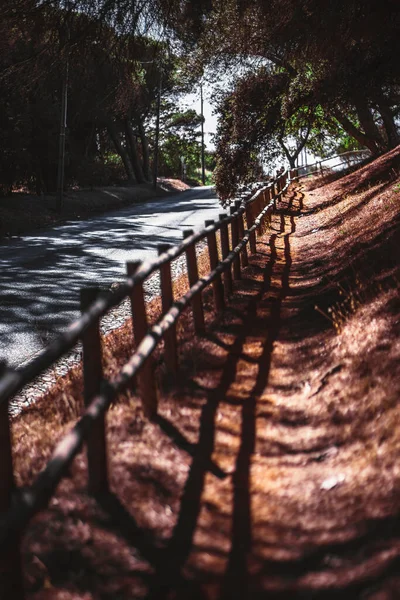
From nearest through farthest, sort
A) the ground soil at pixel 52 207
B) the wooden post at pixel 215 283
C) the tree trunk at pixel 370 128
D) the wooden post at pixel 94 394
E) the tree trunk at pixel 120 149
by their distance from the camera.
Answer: the wooden post at pixel 94 394 → the wooden post at pixel 215 283 → the ground soil at pixel 52 207 → the tree trunk at pixel 370 128 → the tree trunk at pixel 120 149

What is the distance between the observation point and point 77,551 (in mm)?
3236

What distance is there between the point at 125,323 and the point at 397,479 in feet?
19.5

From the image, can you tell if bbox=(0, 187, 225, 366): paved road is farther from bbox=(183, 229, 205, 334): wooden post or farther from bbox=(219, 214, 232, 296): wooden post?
bbox=(219, 214, 232, 296): wooden post

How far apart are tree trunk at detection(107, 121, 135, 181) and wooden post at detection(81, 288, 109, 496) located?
4327cm

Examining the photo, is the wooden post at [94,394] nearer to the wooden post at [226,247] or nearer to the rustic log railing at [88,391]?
the rustic log railing at [88,391]

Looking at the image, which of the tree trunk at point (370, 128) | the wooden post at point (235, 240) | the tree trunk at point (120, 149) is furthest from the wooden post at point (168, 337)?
the tree trunk at point (120, 149)

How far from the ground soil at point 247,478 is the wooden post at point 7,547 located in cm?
22

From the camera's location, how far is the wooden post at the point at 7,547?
2.66 meters

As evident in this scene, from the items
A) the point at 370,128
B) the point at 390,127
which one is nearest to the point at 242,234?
the point at 390,127

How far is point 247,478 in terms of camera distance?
159 inches

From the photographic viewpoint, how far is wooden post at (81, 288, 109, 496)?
12.2 ft

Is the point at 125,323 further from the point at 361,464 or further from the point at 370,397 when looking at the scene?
the point at 361,464

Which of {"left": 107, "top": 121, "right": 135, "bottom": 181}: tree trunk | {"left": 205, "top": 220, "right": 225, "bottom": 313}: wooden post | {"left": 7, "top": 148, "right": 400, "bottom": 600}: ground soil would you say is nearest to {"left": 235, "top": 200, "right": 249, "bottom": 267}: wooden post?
{"left": 205, "top": 220, "right": 225, "bottom": 313}: wooden post

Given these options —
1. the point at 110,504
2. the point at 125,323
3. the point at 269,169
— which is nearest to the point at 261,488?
the point at 110,504
